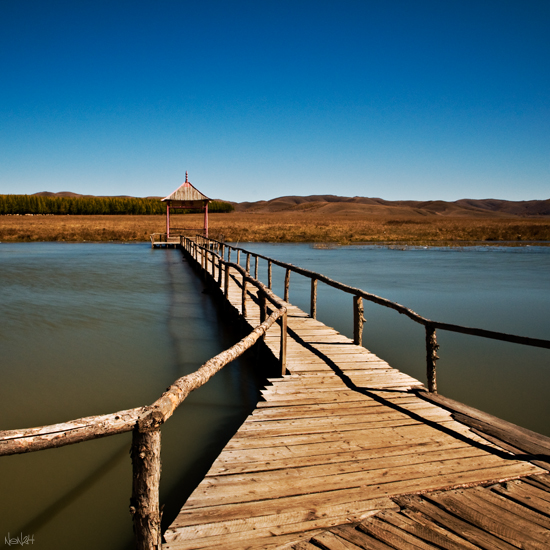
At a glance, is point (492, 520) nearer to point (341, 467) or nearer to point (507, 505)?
point (507, 505)

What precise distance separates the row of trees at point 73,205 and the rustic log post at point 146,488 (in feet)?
349

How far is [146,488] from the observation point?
2.02 meters

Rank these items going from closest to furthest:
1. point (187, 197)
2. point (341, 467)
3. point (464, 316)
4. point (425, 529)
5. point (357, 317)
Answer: point (425, 529)
point (341, 467)
point (357, 317)
point (464, 316)
point (187, 197)

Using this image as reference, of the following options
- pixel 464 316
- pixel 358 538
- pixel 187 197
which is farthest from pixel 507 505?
pixel 187 197

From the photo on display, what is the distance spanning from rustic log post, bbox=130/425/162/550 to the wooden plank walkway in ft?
0.74

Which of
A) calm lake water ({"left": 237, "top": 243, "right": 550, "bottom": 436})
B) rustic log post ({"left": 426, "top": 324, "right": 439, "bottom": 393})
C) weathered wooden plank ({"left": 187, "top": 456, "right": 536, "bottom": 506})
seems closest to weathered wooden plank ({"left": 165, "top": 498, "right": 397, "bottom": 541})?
weathered wooden plank ({"left": 187, "top": 456, "right": 536, "bottom": 506})

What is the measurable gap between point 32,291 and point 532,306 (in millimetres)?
16270

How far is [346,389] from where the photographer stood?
15.3ft

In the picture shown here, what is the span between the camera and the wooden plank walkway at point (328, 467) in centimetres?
243

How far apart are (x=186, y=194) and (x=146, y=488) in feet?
91.4

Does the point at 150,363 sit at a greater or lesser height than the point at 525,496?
lesser

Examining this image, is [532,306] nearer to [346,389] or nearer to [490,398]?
[490,398]

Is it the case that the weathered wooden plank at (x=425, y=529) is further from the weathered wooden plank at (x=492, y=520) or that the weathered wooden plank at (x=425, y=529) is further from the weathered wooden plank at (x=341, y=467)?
the weathered wooden plank at (x=341, y=467)

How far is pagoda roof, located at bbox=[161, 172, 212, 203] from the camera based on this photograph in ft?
92.2
